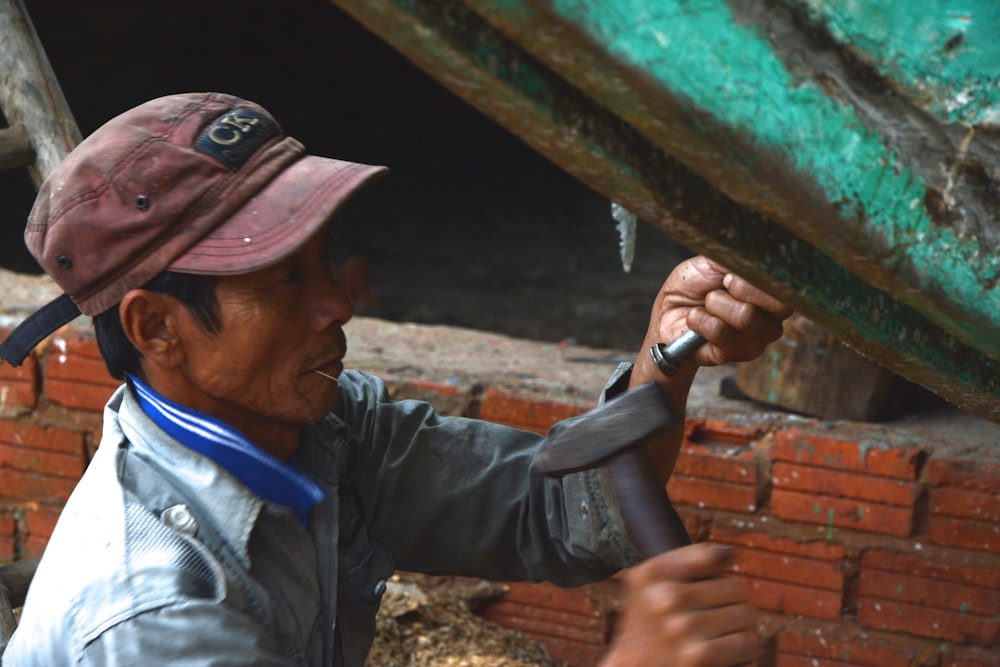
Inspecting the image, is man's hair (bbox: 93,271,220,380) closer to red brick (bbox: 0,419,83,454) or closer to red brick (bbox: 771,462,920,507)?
red brick (bbox: 771,462,920,507)

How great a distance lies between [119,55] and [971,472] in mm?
5700

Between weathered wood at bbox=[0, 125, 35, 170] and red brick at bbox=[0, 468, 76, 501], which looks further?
red brick at bbox=[0, 468, 76, 501]

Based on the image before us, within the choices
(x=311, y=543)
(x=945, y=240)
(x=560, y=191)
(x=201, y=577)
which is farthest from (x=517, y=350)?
(x=560, y=191)

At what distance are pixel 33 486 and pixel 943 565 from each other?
2.51 m

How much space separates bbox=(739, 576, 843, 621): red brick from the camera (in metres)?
2.64

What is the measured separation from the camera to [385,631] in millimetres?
2781

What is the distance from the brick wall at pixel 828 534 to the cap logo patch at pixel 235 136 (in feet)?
4.48

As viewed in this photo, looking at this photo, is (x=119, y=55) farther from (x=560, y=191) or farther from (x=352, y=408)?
(x=352, y=408)

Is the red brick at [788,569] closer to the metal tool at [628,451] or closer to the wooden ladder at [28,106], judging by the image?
the metal tool at [628,451]

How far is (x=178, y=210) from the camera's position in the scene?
148cm

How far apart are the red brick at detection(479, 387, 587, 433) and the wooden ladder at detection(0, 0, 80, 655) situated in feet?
3.87

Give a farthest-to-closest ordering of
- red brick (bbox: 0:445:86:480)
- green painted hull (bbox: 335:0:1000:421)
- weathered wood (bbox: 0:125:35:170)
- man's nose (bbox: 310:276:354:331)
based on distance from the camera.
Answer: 1. red brick (bbox: 0:445:86:480)
2. weathered wood (bbox: 0:125:35:170)
3. man's nose (bbox: 310:276:354:331)
4. green painted hull (bbox: 335:0:1000:421)

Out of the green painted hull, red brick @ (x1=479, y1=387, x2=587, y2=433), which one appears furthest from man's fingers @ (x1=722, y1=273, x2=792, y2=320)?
red brick @ (x1=479, y1=387, x2=587, y2=433)

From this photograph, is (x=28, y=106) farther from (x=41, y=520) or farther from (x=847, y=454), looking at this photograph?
(x=847, y=454)
